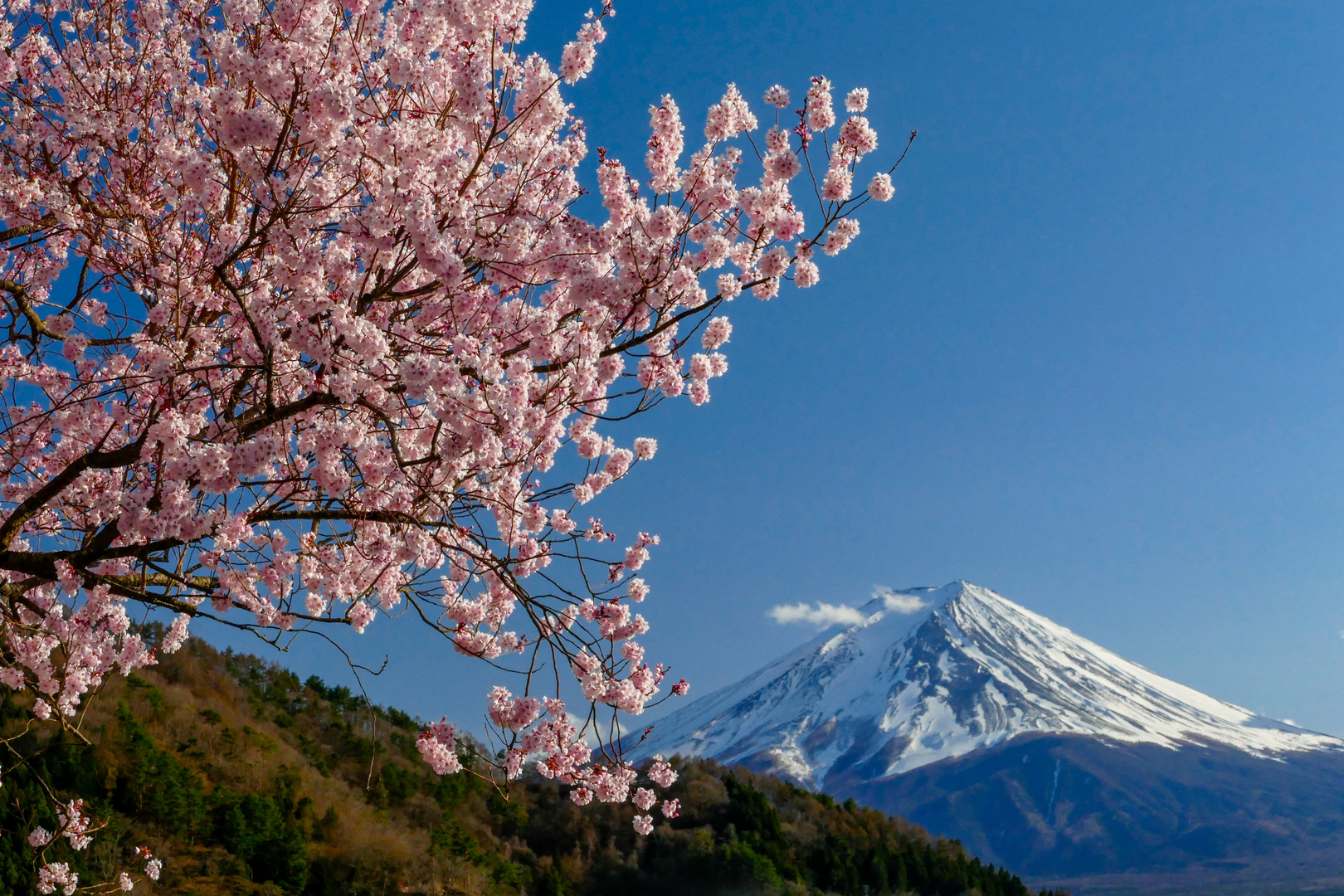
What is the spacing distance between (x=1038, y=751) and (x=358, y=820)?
13345 centimetres

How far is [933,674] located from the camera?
162125mm

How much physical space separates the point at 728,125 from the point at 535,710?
3189mm

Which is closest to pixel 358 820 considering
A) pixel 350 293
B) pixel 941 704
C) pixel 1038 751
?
pixel 350 293

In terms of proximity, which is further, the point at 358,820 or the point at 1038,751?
the point at 1038,751

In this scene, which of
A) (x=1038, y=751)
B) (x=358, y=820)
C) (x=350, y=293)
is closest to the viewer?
(x=350, y=293)

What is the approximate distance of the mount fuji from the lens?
11206 centimetres

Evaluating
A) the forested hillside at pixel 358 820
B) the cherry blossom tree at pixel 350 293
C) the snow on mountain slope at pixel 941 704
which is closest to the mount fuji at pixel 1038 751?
the snow on mountain slope at pixel 941 704

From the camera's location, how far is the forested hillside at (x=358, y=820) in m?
12.9

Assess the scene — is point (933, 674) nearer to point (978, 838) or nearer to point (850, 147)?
point (978, 838)

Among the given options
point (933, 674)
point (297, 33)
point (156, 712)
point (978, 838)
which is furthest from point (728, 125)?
point (933, 674)

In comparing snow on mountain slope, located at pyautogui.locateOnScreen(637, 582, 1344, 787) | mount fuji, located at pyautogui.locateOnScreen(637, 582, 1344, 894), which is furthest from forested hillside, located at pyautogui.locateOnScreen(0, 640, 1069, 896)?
snow on mountain slope, located at pyautogui.locateOnScreen(637, 582, 1344, 787)

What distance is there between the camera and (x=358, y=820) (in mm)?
15820

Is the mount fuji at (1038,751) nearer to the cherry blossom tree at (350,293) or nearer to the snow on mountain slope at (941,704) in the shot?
the snow on mountain slope at (941,704)

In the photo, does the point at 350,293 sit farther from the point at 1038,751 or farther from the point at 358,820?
the point at 1038,751
